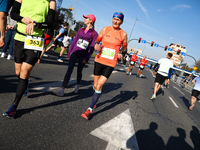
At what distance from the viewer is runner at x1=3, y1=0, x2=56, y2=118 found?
239cm

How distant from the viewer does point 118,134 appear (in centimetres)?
281

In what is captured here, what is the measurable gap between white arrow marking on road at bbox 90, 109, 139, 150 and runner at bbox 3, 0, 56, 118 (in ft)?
4.85

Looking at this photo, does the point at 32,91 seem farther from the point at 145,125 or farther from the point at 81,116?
the point at 145,125

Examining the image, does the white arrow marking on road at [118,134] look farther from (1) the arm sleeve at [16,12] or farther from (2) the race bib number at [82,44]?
(1) the arm sleeve at [16,12]

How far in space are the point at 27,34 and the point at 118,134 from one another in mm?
2337

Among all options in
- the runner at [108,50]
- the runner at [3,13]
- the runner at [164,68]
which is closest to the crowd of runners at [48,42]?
the runner at [108,50]

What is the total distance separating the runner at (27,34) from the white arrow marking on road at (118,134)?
1479 millimetres

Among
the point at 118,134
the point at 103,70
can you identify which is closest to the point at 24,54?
the point at 103,70

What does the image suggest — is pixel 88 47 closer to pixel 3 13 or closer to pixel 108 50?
pixel 108 50

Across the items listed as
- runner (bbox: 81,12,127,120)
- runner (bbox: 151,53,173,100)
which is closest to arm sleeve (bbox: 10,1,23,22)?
runner (bbox: 81,12,127,120)

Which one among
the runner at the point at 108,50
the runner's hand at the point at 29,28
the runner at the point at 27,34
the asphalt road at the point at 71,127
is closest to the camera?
the asphalt road at the point at 71,127

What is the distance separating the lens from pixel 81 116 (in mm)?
3127

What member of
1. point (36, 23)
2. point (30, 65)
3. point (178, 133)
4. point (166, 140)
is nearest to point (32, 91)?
point (30, 65)

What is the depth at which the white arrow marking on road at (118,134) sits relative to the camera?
2488mm
